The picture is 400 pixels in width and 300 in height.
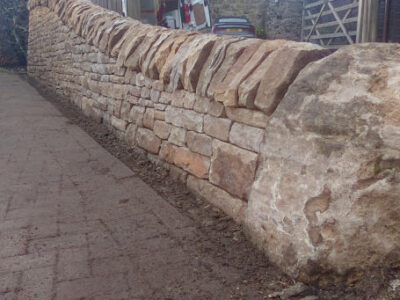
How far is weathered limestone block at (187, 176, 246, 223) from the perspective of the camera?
2.78 metres

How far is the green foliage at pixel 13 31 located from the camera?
15414 millimetres

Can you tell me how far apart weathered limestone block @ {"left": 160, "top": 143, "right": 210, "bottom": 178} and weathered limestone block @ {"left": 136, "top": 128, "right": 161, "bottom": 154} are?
5.4 inches

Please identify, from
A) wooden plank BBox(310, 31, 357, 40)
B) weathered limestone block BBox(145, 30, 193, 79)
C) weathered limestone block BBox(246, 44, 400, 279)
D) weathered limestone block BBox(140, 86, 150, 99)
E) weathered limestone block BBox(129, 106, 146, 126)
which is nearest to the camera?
weathered limestone block BBox(246, 44, 400, 279)

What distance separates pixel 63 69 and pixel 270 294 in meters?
7.34

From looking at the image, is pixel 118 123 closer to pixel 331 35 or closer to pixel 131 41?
pixel 131 41

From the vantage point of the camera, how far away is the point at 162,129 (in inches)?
154

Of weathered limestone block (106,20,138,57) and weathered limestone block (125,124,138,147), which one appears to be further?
weathered limestone block (106,20,138,57)

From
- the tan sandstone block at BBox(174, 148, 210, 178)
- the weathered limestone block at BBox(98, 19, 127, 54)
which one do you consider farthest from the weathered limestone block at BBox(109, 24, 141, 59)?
the tan sandstone block at BBox(174, 148, 210, 178)

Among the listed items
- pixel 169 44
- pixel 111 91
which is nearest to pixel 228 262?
pixel 169 44

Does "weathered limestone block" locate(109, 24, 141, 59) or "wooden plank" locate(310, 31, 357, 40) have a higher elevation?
"wooden plank" locate(310, 31, 357, 40)

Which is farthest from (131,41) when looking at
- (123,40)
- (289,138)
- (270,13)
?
(270,13)

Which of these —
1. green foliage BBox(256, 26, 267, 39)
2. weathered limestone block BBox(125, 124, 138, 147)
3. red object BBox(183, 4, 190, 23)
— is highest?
red object BBox(183, 4, 190, 23)

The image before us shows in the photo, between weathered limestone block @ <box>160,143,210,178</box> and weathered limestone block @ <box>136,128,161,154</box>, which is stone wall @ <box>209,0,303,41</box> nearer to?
weathered limestone block @ <box>136,128,161,154</box>

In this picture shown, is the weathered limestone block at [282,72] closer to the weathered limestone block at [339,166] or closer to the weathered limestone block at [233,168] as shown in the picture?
the weathered limestone block at [339,166]
